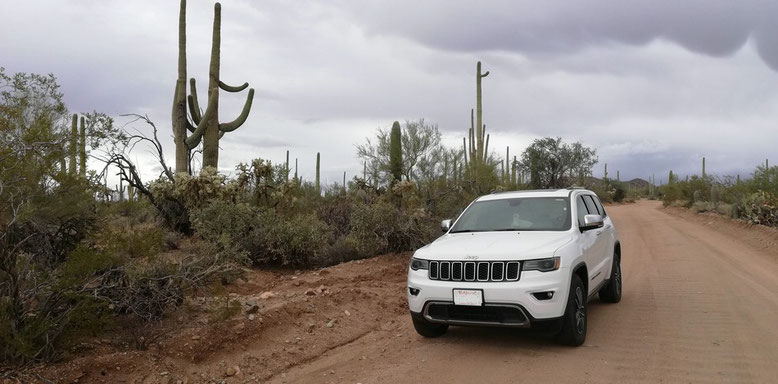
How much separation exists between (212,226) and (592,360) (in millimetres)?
8212

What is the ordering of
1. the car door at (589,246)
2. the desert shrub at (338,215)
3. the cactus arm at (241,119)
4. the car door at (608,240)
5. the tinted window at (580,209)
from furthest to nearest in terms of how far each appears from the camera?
the cactus arm at (241,119)
the desert shrub at (338,215)
the car door at (608,240)
the tinted window at (580,209)
the car door at (589,246)

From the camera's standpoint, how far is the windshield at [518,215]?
7207 mm

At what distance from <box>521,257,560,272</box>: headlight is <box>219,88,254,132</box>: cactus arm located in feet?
46.7

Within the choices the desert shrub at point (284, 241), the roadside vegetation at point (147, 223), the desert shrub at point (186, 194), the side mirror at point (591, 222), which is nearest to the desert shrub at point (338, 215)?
the roadside vegetation at point (147, 223)

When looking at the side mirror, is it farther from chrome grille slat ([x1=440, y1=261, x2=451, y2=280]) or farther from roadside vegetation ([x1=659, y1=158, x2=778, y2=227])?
roadside vegetation ([x1=659, y1=158, x2=778, y2=227])

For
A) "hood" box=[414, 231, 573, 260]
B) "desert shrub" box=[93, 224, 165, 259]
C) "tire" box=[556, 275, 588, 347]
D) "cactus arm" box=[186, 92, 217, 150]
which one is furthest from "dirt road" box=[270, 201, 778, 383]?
"cactus arm" box=[186, 92, 217, 150]

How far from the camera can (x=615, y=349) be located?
20.3ft

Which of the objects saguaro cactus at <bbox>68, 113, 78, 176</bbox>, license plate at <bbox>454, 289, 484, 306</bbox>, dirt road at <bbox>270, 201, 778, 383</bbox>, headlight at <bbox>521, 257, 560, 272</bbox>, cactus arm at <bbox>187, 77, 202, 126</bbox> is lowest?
dirt road at <bbox>270, 201, 778, 383</bbox>

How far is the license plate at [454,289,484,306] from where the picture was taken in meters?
5.88

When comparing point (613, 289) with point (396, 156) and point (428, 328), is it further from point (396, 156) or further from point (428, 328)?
point (396, 156)

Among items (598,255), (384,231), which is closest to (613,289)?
(598,255)

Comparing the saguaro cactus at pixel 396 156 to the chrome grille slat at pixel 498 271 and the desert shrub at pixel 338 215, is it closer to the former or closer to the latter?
the desert shrub at pixel 338 215

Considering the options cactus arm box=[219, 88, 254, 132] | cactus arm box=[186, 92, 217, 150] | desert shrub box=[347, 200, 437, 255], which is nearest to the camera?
desert shrub box=[347, 200, 437, 255]

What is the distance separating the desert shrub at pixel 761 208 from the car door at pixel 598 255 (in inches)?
511
